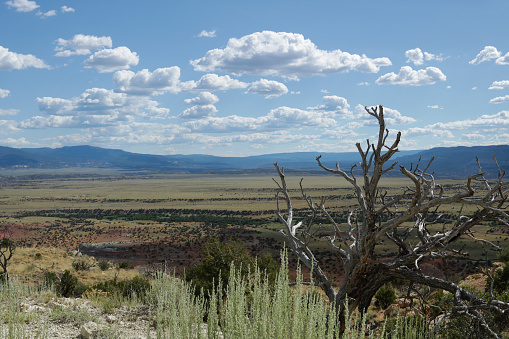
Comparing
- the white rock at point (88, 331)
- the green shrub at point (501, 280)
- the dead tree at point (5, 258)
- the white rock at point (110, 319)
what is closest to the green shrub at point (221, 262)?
the white rock at point (110, 319)

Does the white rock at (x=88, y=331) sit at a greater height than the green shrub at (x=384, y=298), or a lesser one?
greater

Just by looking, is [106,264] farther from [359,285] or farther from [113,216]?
[113,216]

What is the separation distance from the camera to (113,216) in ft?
211

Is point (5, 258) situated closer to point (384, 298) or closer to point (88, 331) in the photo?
point (88, 331)

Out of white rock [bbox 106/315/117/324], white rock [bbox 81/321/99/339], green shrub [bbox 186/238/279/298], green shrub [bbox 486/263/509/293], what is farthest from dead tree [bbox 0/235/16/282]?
green shrub [bbox 486/263/509/293]

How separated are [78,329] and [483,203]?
5947 mm

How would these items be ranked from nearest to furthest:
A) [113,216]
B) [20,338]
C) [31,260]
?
[20,338] < [31,260] < [113,216]

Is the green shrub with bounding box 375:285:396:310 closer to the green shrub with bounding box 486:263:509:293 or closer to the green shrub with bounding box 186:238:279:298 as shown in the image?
the green shrub with bounding box 486:263:509:293

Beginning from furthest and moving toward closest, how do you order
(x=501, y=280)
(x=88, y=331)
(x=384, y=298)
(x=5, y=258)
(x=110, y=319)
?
(x=384, y=298) < (x=5, y=258) < (x=501, y=280) < (x=110, y=319) < (x=88, y=331)

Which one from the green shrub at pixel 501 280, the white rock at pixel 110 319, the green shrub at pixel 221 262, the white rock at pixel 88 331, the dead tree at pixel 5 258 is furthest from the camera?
the dead tree at pixel 5 258

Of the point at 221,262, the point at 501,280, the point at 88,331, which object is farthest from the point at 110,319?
the point at 501,280

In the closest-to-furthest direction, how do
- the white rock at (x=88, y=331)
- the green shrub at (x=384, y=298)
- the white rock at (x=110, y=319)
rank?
the white rock at (x=88, y=331) < the white rock at (x=110, y=319) < the green shrub at (x=384, y=298)

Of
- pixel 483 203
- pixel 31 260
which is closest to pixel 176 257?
pixel 31 260

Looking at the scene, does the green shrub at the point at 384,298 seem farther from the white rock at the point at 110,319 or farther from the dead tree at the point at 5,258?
the dead tree at the point at 5,258
